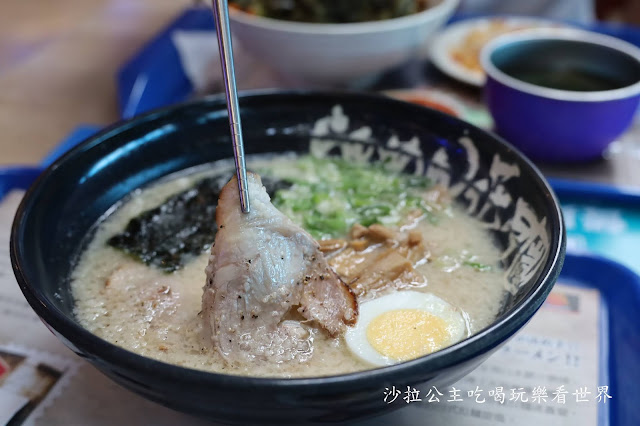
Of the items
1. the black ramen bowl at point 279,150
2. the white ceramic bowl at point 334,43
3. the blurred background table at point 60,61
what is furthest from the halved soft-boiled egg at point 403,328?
the blurred background table at point 60,61

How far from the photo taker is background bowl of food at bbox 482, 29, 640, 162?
202 cm

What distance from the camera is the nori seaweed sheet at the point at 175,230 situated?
1447 millimetres

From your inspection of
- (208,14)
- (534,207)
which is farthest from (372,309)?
(208,14)

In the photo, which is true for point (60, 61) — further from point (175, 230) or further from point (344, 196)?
point (344, 196)

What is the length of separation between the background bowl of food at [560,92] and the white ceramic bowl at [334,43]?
0.31 metres

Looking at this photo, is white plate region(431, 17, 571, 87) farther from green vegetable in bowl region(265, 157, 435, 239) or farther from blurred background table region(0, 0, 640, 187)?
green vegetable in bowl region(265, 157, 435, 239)

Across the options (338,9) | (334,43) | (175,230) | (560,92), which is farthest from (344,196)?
(338,9)

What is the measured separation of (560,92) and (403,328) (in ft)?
4.23

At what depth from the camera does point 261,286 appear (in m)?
1.09

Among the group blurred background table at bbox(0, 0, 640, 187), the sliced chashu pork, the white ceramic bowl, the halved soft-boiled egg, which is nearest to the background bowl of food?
blurred background table at bbox(0, 0, 640, 187)

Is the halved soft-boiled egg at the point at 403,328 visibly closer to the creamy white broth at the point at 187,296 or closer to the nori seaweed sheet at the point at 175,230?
the creamy white broth at the point at 187,296

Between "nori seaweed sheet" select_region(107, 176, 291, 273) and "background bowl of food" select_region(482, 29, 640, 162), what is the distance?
98 cm

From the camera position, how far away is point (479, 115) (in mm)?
2480

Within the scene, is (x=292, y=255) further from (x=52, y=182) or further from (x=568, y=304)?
(x=568, y=304)
